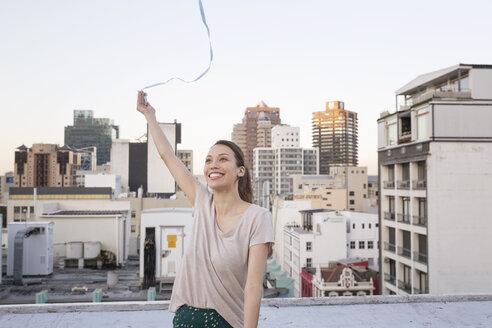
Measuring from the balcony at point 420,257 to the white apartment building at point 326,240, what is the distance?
730 inches

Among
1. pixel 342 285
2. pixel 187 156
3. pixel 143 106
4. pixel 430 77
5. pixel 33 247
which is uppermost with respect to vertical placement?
pixel 430 77

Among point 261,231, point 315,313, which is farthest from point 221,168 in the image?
point 315,313

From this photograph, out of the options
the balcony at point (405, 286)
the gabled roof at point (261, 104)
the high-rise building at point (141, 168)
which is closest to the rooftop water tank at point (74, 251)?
the balcony at point (405, 286)

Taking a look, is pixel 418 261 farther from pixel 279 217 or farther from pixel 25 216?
pixel 25 216

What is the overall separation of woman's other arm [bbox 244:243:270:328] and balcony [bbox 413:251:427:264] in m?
20.6

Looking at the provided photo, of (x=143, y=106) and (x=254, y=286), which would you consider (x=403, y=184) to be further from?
(x=254, y=286)

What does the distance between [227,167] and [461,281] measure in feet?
69.6

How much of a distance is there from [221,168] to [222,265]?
522mm

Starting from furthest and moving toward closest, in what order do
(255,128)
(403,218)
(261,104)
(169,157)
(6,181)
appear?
(261,104)
(255,128)
(6,181)
(403,218)
(169,157)

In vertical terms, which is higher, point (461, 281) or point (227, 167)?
point (227, 167)

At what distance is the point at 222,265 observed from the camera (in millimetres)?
2254

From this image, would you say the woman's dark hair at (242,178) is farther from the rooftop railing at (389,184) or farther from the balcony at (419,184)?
the rooftop railing at (389,184)

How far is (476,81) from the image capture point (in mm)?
20438

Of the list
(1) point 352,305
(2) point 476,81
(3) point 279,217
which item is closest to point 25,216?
(3) point 279,217
